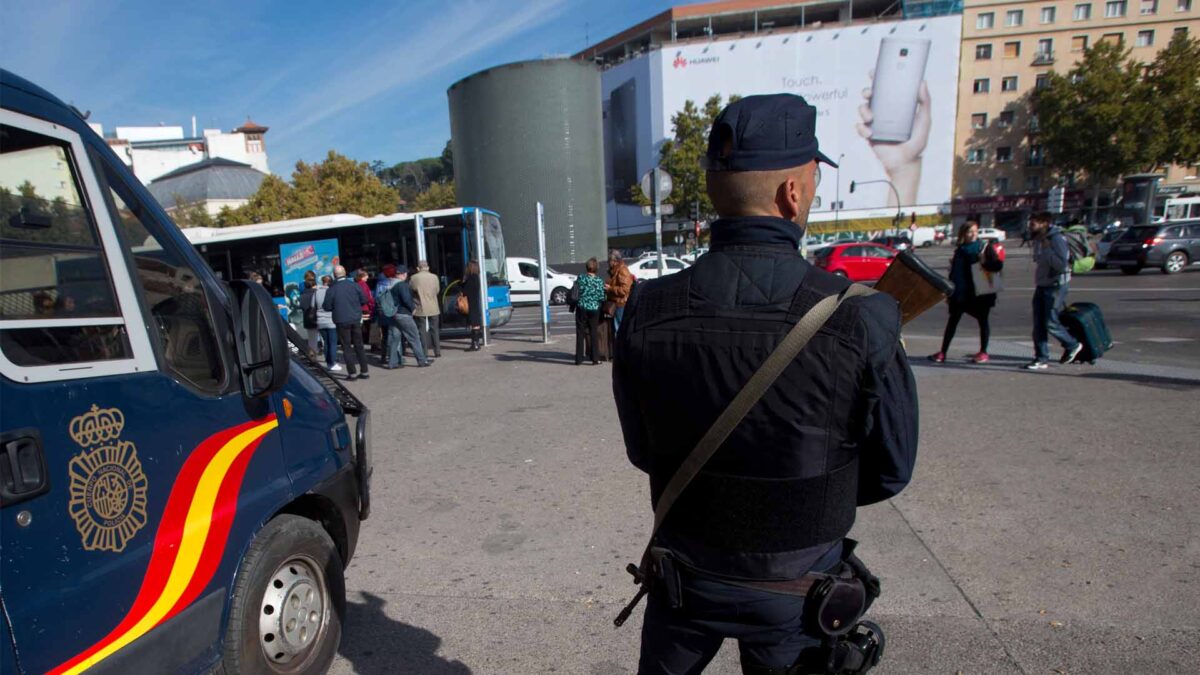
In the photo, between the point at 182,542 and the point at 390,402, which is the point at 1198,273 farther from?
the point at 182,542

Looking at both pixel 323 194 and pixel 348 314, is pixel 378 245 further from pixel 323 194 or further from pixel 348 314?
pixel 323 194

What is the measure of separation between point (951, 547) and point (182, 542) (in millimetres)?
3625

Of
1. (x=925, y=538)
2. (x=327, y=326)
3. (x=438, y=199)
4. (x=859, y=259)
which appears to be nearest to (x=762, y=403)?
(x=925, y=538)

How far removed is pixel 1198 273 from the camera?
2022 cm

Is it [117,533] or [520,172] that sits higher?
[520,172]

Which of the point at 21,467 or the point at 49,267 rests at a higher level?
the point at 49,267

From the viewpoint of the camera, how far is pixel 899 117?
191ft

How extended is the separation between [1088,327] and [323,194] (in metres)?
45.6

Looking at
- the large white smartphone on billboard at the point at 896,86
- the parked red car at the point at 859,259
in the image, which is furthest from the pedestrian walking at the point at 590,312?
the large white smartphone on billboard at the point at 896,86

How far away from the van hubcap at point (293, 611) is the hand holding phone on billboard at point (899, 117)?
6390cm

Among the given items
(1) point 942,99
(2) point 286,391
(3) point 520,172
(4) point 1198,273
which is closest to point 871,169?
(1) point 942,99

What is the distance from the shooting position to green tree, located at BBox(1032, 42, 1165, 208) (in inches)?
2004

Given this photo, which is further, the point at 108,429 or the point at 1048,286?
the point at 1048,286

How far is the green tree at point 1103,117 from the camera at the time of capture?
167 feet
